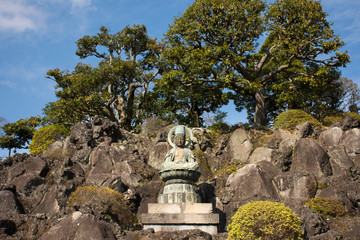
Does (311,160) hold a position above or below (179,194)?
above

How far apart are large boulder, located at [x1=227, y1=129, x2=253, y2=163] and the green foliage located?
41.8ft

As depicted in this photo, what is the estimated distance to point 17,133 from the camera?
3816 cm

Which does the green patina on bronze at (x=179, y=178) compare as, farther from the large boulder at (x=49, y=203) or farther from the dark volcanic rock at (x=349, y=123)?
the dark volcanic rock at (x=349, y=123)

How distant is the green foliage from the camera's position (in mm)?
23834

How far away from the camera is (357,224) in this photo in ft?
35.0

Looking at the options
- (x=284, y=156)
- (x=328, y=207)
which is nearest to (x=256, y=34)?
(x=284, y=156)

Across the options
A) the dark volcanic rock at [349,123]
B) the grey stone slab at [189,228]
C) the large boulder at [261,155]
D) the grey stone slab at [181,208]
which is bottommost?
the grey stone slab at [189,228]

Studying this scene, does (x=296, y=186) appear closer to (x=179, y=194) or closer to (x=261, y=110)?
(x=179, y=194)

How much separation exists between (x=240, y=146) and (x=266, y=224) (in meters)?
10.6

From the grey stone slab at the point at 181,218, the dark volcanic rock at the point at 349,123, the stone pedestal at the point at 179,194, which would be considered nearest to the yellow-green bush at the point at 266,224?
the grey stone slab at the point at 181,218

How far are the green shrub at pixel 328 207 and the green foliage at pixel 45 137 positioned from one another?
18.1m

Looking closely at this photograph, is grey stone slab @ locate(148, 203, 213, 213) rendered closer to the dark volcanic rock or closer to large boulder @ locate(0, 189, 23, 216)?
large boulder @ locate(0, 189, 23, 216)

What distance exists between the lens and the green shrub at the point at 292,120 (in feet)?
65.4

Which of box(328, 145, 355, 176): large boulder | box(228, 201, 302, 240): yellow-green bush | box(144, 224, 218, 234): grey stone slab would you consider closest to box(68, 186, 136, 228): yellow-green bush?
box(144, 224, 218, 234): grey stone slab
